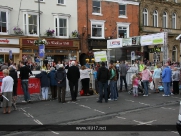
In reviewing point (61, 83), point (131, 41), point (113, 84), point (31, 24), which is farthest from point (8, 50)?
point (113, 84)

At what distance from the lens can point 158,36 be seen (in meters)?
16.0

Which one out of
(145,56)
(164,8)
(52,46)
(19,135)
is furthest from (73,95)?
(164,8)

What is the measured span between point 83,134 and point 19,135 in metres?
1.91

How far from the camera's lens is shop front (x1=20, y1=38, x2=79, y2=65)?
2400 cm

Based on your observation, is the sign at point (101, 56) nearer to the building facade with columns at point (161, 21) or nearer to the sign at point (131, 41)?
the sign at point (131, 41)

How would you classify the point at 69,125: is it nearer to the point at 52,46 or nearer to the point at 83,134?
the point at 83,134

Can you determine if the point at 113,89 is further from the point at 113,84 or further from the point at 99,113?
the point at 99,113

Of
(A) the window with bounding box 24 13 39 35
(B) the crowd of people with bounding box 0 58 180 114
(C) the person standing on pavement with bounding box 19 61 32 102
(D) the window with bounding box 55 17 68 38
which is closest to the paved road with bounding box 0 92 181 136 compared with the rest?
(B) the crowd of people with bounding box 0 58 180 114

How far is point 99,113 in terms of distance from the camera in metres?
9.44

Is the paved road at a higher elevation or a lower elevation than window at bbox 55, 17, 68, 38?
lower

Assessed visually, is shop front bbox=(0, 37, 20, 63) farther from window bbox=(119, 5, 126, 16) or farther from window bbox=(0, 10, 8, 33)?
window bbox=(119, 5, 126, 16)

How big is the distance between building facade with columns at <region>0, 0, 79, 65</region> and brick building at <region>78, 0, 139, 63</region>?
1123mm

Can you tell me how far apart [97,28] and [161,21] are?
34.8 feet

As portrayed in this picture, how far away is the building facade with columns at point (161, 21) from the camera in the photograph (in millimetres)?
32375
